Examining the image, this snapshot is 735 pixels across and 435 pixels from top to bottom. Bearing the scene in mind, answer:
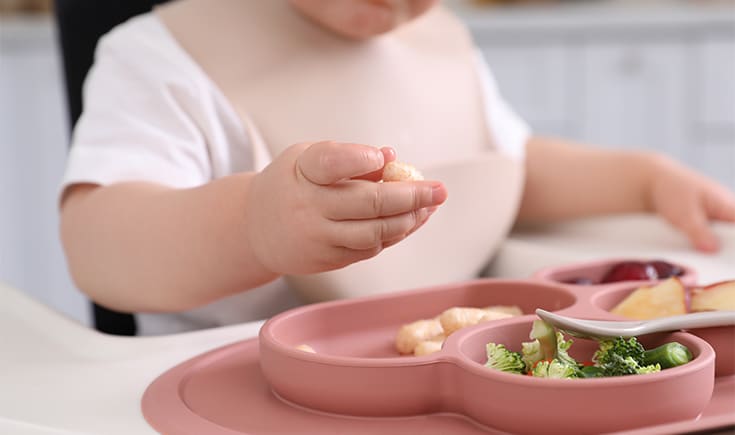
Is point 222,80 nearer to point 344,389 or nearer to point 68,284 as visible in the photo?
point 344,389

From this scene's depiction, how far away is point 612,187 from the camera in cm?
97

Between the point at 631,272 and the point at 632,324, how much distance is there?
197mm

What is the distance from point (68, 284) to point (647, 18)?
139cm

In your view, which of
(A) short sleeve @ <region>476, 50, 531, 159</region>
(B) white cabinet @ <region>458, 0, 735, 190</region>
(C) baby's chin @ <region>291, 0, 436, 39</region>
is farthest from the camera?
(B) white cabinet @ <region>458, 0, 735, 190</region>

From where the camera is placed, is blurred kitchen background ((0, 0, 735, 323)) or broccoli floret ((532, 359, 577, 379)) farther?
blurred kitchen background ((0, 0, 735, 323))

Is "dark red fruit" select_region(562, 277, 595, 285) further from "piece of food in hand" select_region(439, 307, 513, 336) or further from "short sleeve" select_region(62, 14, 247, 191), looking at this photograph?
"short sleeve" select_region(62, 14, 247, 191)

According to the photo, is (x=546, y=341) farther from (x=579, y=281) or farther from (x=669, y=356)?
(x=579, y=281)

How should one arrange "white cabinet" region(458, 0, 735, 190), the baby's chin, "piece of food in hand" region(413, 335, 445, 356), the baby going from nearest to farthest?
"piece of food in hand" region(413, 335, 445, 356) < the baby < the baby's chin < "white cabinet" region(458, 0, 735, 190)

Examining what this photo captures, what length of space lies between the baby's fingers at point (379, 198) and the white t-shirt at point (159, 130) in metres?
0.28

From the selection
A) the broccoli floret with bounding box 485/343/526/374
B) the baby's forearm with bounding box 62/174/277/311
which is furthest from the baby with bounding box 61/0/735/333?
the broccoli floret with bounding box 485/343/526/374

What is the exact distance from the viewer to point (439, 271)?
0.82 meters

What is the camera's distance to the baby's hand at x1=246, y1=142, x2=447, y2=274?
0.47 m

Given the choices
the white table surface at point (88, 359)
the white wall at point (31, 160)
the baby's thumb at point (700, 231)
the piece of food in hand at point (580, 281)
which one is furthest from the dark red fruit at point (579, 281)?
the white wall at point (31, 160)

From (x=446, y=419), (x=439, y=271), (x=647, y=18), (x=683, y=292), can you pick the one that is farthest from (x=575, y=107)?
(x=446, y=419)
